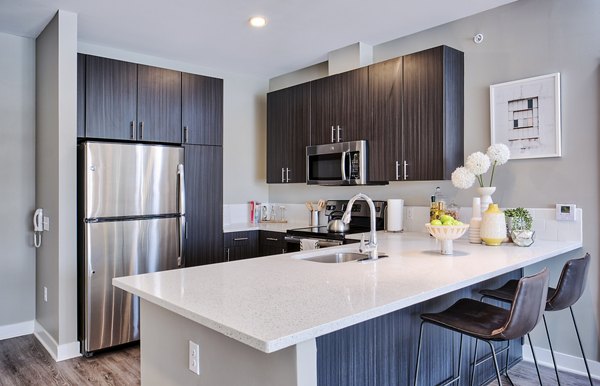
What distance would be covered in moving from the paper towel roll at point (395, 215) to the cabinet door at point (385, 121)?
0.26m

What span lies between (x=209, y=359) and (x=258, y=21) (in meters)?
2.74

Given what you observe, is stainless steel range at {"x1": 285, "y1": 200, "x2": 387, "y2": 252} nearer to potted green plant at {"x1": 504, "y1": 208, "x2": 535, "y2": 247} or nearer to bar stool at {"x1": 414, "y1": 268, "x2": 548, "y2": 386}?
potted green plant at {"x1": 504, "y1": 208, "x2": 535, "y2": 247}

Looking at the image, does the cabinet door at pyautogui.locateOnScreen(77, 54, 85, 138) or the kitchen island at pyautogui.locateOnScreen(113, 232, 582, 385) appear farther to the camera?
the cabinet door at pyautogui.locateOnScreen(77, 54, 85, 138)

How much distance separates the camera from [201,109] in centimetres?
411

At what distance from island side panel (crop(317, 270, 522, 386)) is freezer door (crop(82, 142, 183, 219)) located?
2363mm

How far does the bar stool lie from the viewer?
1701 mm

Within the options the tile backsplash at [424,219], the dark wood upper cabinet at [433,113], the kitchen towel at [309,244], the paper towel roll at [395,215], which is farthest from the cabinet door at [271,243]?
the dark wood upper cabinet at [433,113]

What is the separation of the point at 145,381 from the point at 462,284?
1435mm

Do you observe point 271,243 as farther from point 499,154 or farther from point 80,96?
point 499,154

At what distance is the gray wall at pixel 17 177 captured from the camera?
12.2 feet

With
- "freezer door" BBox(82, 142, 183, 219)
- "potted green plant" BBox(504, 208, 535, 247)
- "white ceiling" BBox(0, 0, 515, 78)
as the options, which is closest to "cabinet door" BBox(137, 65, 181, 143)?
"freezer door" BBox(82, 142, 183, 219)

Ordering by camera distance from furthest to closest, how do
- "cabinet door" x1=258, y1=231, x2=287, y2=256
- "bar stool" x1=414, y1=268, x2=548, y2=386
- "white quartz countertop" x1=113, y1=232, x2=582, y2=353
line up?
"cabinet door" x1=258, y1=231, x2=287, y2=256 < "bar stool" x1=414, y1=268, x2=548, y2=386 < "white quartz countertop" x1=113, y1=232, x2=582, y2=353

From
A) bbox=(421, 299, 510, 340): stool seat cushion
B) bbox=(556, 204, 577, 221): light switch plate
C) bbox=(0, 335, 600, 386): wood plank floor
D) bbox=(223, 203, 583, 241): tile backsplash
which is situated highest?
bbox=(556, 204, 577, 221): light switch plate

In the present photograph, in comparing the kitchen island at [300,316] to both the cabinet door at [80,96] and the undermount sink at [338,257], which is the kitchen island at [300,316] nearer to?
the undermount sink at [338,257]
